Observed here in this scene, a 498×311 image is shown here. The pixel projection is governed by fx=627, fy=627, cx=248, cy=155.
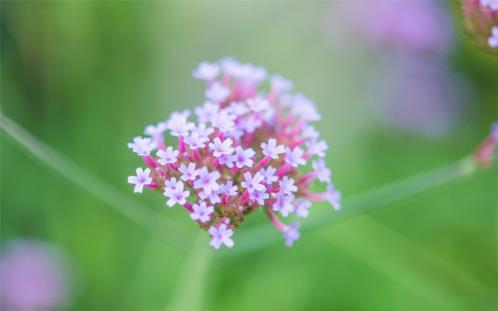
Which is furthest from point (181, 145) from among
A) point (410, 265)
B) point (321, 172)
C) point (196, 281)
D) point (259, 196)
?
point (410, 265)

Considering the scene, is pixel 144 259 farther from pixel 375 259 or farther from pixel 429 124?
pixel 429 124

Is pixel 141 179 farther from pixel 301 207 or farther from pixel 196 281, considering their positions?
pixel 196 281

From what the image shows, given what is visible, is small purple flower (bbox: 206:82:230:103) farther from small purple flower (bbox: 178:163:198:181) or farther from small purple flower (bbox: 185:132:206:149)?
small purple flower (bbox: 178:163:198:181)

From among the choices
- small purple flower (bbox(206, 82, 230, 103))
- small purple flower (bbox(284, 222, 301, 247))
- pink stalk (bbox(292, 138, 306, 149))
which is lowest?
small purple flower (bbox(284, 222, 301, 247))

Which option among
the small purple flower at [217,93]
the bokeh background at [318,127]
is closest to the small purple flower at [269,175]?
the small purple flower at [217,93]

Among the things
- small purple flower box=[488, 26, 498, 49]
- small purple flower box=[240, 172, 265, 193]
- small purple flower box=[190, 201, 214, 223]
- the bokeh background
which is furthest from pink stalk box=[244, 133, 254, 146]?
small purple flower box=[488, 26, 498, 49]

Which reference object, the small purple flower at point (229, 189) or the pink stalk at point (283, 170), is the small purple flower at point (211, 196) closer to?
the small purple flower at point (229, 189)
